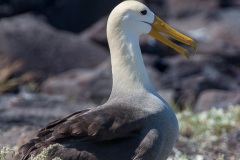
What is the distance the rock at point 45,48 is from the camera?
1593 centimetres

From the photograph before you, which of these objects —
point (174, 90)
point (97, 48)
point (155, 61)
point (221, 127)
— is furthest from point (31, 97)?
point (97, 48)

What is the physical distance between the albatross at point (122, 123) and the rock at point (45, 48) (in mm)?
9660

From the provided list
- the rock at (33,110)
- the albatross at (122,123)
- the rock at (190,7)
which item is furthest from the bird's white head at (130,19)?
the rock at (190,7)

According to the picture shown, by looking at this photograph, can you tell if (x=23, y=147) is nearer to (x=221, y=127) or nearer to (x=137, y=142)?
(x=137, y=142)

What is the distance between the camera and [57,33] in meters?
17.0

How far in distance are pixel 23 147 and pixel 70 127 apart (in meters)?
0.31

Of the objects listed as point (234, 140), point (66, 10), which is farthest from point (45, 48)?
point (234, 140)

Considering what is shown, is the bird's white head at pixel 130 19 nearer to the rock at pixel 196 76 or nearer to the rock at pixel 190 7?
the rock at pixel 196 76

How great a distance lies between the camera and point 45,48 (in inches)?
646

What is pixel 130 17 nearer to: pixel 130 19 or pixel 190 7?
pixel 130 19

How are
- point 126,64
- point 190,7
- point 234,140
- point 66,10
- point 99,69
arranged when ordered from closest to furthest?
point 126,64 → point 234,140 → point 99,69 → point 66,10 → point 190,7

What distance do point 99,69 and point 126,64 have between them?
29.9 feet

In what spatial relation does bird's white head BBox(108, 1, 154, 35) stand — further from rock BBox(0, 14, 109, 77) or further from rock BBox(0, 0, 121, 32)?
rock BBox(0, 0, 121, 32)

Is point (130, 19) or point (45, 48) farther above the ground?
point (130, 19)
